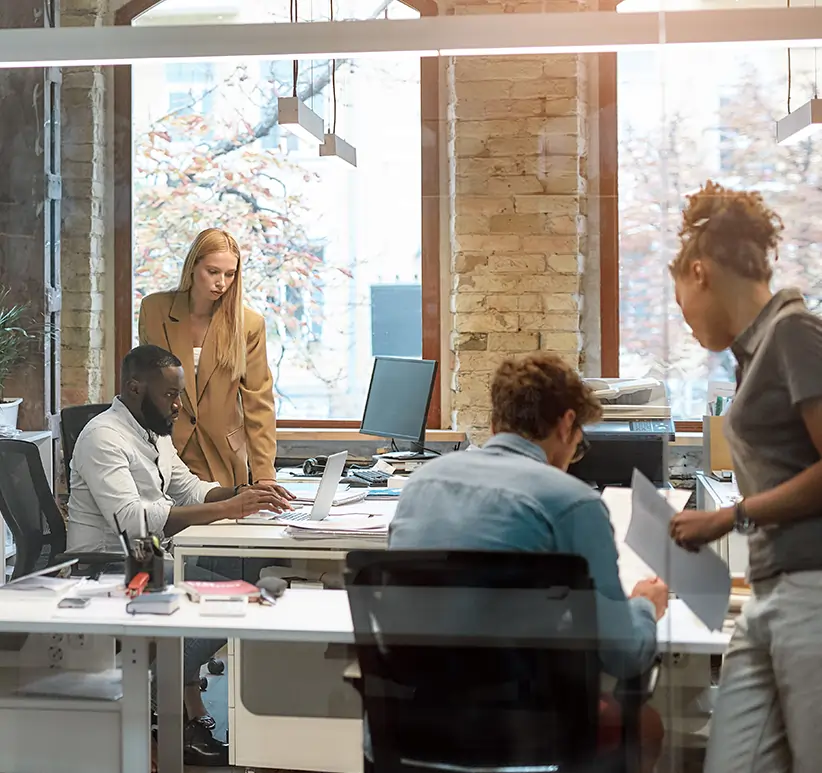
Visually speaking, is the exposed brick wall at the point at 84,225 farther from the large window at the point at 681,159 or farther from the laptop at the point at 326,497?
the large window at the point at 681,159

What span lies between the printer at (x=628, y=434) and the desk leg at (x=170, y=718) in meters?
1.07

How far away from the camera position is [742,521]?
1.93 m

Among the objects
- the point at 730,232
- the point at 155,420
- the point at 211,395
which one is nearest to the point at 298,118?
the point at 211,395

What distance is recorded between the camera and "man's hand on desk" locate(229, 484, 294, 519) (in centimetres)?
237

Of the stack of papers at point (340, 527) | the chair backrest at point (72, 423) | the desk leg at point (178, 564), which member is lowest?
the desk leg at point (178, 564)

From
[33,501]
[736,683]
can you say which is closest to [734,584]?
[736,683]

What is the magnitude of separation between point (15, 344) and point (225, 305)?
558 millimetres

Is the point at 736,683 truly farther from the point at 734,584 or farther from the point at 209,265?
the point at 209,265

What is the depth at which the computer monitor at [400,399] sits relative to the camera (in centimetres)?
226

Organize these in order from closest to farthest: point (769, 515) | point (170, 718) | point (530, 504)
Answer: point (530, 504) → point (769, 515) → point (170, 718)

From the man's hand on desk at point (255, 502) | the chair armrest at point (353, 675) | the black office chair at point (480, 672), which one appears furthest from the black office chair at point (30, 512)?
the black office chair at point (480, 672)

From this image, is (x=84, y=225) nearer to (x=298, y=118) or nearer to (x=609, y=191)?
(x=298, y=118)

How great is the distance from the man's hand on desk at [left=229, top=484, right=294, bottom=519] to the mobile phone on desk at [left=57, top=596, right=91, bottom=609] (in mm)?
376

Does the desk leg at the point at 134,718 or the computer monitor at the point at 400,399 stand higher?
the computer monitor at the point at 400,399
